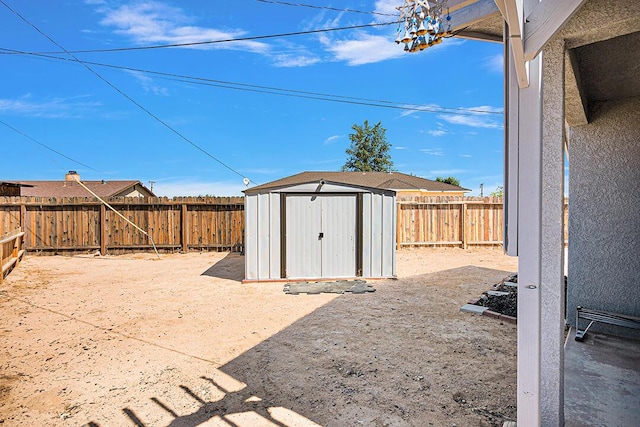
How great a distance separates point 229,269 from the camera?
311 inches

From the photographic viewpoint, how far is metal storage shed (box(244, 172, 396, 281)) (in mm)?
6512

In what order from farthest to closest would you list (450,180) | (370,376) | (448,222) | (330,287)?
(450,180) → (448,222) → (330,287) → (370,376)

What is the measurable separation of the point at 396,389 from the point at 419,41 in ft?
8.01

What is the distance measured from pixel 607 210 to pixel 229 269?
6870 millimetres

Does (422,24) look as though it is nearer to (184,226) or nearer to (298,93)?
(184,226)

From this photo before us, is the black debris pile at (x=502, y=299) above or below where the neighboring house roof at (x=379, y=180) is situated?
below

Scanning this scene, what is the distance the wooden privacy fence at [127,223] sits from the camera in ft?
31.9

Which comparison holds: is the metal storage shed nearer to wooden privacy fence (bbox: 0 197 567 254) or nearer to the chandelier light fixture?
wooden privacy fence (bbox: 0 197 567 254)

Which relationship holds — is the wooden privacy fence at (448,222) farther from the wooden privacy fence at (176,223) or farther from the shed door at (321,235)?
the shed door at (321,235)

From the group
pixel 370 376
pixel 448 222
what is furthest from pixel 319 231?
pixel 448 222

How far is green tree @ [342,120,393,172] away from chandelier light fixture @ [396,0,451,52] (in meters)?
26.8

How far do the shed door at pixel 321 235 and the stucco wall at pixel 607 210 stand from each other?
12.4 ft

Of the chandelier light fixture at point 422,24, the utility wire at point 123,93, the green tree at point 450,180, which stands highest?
the utility wire at point 123,93

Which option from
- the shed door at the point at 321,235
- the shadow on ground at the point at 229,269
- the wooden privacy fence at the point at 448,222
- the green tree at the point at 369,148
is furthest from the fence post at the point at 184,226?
the green tree at the point at 369,148
